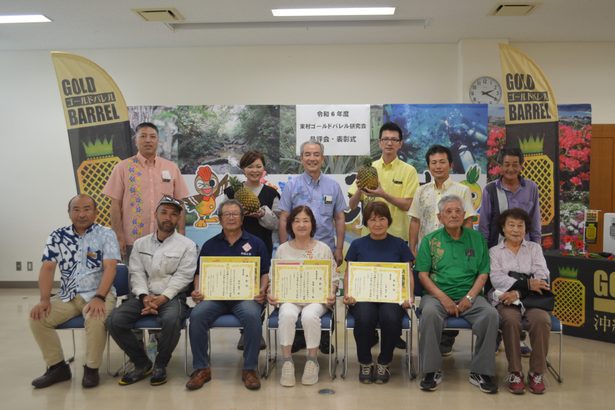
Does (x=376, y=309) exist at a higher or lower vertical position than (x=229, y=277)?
lower

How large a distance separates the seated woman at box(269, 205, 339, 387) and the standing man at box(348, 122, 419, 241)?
2.17 feet

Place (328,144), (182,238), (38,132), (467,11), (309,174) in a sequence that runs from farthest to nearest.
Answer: (38,132) < (328,144) < (467,11) < (309,174) < (182,238)

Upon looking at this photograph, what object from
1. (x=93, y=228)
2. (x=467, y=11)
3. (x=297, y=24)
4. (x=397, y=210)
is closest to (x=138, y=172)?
(x=93, y=228)

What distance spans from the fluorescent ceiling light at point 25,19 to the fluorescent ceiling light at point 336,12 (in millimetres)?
2564

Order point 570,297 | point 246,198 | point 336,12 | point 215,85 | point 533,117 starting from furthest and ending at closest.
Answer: point 215,85 < point 336,12 < point 533,117 < point 570,297 < point 246,198

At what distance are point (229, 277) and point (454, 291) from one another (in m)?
1.55

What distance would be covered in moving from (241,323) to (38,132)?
17.4 feet

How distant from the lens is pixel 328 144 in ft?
20.1

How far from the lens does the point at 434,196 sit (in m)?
4.02

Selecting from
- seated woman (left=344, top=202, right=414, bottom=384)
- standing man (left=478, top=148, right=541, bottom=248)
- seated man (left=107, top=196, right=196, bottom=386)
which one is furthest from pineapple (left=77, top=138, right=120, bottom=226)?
standing man (left=478, top=148, right=541, bottom=248)

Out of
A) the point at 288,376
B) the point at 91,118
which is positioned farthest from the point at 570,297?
the point at 91,118

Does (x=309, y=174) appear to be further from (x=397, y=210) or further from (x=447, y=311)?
(x=447, y=311)

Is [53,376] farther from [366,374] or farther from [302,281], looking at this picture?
[366,374]

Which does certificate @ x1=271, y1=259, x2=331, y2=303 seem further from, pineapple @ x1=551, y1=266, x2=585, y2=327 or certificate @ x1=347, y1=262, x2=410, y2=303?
pineapple @ x1=551, y1=266, x2=585, y2=327
